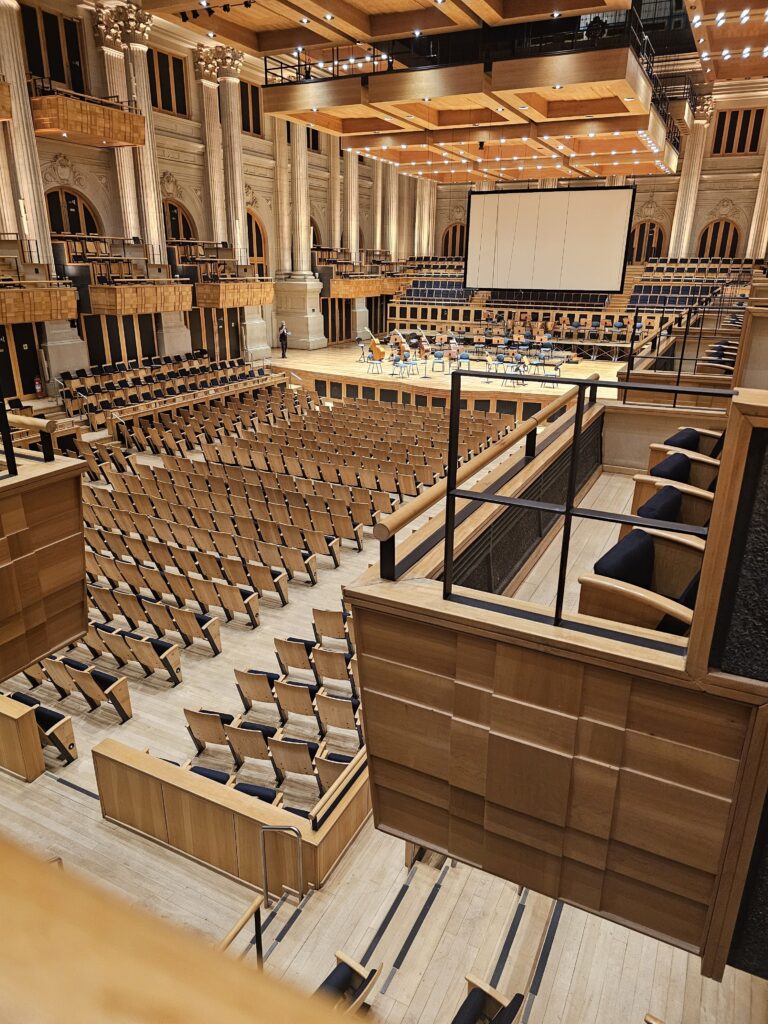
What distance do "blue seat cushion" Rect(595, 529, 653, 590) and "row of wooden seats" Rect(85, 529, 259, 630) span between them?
4469 mm

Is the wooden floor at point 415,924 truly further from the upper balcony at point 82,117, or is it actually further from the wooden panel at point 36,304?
the upper balcony at point 82,117

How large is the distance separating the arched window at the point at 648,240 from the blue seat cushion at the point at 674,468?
26.7 metres

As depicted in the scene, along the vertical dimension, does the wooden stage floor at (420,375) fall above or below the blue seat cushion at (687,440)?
below

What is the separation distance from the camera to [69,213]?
15680 mm

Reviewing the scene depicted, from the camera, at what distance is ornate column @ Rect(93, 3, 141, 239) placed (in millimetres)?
14953

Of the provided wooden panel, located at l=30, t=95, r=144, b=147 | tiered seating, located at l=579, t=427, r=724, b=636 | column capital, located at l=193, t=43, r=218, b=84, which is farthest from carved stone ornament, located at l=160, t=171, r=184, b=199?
tiered seating, located at l=579, t=427, r=724, b=636

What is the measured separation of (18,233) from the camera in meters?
13.2

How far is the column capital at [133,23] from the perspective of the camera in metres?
15.0

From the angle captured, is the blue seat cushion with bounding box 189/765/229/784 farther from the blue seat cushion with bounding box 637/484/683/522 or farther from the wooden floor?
the blue seat cushion with bounding box 637/484/683/522

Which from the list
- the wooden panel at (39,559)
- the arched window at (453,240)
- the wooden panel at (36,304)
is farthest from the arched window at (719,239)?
the wooden panel at (39,559)

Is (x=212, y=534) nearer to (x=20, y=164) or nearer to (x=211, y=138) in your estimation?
(x=20, y=164)

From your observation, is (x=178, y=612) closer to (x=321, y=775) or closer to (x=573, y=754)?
(x=321, y=775)

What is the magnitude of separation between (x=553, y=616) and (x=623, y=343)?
19204 mm

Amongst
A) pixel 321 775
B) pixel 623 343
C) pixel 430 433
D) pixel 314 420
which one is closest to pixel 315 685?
pixel 321 775
